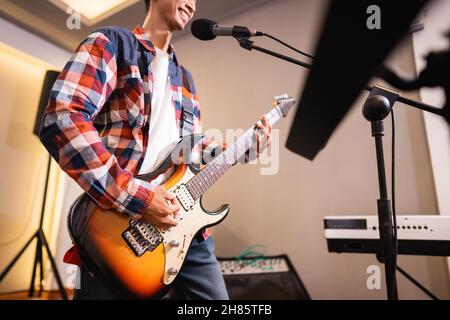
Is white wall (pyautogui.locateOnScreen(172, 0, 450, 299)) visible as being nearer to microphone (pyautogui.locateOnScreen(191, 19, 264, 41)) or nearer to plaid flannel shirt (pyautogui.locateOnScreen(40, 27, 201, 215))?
microphone (pyautogui.locateOnScreen(191, 19, 264, 41))

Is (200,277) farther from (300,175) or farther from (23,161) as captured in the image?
(23,161)

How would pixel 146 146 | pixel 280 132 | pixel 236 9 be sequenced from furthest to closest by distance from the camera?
pixel 236 9 → pixel 280 132 → pixel 146 146

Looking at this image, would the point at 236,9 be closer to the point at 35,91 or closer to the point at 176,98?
the point at 176,98

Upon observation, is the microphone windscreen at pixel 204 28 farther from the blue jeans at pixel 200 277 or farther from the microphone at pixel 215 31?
the blue jeans at pixel 200 277

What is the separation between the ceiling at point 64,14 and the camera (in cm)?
203

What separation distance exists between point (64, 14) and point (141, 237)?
7.06 ft

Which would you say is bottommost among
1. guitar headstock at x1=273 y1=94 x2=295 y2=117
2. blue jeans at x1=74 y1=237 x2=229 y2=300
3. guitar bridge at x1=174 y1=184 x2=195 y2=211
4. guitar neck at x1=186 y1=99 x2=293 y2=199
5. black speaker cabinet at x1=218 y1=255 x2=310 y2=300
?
black speaker cabinet at x1=218 y1=255 x2=310 y2=300

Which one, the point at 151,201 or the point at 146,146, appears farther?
the point at 146,146

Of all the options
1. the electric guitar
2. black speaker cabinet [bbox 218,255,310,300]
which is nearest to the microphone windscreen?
the electric guitar

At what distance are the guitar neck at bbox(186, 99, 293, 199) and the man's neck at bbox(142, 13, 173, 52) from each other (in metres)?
0.45

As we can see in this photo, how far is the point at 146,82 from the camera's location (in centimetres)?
88

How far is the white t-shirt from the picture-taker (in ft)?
2.75
